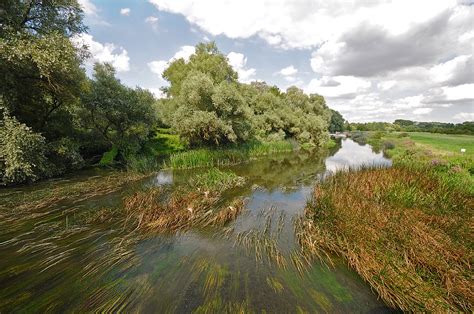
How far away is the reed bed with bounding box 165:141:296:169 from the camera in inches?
784

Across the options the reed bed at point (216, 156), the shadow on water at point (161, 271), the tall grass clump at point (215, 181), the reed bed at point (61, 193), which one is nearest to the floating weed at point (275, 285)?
the shadow on water at point (161, 271)

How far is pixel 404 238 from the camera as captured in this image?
593 centimetres

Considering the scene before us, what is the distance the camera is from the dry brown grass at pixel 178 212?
817 centimetres

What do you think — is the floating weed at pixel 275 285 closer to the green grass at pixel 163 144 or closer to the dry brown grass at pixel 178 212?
the dry brown grass at pixel 178 212

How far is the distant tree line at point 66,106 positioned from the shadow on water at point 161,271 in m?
5.66

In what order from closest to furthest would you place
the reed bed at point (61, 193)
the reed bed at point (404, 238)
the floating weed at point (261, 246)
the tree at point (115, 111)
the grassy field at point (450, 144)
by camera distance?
the reed bed at point (404, 238) < the floating weed at point (261, 246) < the reed bed at point (61, 193) < the tree at point (115, 111) < the grassy field at point (450, 144)

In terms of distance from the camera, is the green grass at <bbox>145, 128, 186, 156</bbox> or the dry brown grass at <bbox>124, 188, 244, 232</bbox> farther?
the green grass at <bbox>145, 128, 186, 156</bbox>

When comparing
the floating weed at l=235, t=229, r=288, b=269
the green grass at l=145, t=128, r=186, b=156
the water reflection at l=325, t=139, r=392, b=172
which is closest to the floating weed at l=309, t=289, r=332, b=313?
the floating weed at l=235, t=229, r=288, b=269

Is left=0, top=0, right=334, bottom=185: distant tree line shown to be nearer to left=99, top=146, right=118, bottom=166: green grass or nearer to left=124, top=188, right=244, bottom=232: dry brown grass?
left=99, top=146, right=118, bottom=166: green grass

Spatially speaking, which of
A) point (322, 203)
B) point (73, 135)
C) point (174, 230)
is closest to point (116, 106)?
point (73, 135)

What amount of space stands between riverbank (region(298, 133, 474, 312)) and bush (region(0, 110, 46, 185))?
14113 mm

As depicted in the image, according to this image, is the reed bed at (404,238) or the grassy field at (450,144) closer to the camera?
the reed bed at (404,238)

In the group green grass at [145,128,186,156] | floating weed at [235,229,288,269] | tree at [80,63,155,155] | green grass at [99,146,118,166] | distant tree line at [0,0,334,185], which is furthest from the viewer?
green grass at [145,128,186,156]

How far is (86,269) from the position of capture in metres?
5.63
